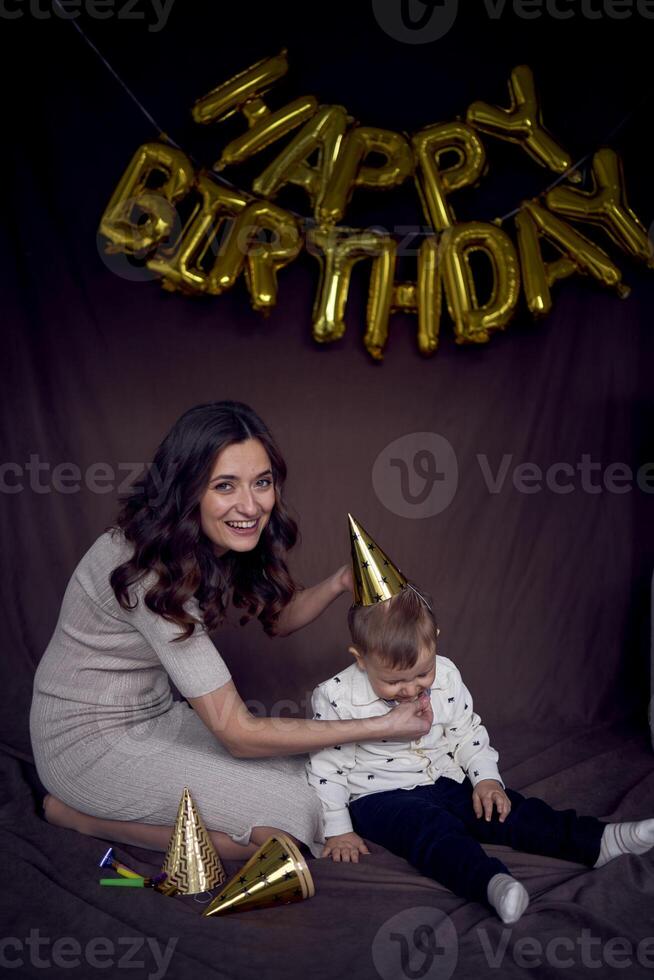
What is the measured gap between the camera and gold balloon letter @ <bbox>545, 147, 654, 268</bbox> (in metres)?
2.83

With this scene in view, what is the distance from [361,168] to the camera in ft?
9.12

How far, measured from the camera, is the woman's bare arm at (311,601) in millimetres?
2148

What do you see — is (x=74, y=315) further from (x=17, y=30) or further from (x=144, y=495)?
(x=144, y=495)

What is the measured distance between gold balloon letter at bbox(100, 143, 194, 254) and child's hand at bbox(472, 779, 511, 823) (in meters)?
1.75

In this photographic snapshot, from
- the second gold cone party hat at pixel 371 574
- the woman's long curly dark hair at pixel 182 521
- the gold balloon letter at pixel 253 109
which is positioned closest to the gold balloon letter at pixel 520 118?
the gold balloon letter at pixel 253 109

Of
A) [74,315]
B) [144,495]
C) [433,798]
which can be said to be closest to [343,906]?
[433,798]

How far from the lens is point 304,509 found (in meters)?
2.98

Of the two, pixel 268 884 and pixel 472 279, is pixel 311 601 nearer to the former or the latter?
pixel 268 884

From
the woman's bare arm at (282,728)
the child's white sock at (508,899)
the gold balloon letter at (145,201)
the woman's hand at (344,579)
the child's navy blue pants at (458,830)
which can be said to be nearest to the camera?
the child's white sock at (508,899)

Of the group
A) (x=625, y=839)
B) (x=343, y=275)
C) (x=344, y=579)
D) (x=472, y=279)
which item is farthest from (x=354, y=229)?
(x=625, y=839)

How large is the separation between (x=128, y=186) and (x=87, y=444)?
79 centimetres

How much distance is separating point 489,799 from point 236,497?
809mm

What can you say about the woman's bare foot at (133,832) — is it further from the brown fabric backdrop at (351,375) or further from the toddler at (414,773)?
the brown fabric backdrop at (351,375)

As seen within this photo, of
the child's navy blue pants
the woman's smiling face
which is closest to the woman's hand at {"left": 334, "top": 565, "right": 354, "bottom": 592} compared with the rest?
the woman's smiling face
